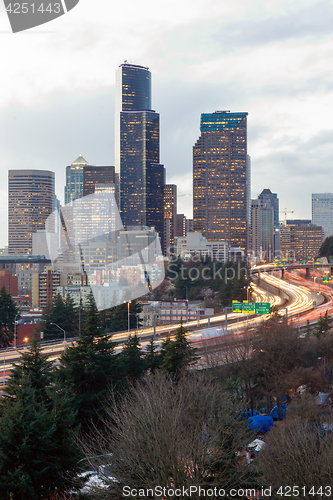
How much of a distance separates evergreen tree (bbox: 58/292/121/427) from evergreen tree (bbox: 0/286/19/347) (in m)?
25.6

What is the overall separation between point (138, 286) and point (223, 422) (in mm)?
69465

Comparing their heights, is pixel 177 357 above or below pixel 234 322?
above

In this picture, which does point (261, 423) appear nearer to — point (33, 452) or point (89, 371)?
point (89, 371)

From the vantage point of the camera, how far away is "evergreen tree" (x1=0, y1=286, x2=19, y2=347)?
151 feet

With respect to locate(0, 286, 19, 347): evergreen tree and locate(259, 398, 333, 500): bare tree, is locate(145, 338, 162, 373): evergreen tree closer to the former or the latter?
locate(259, 398, 333, 500): bare tree

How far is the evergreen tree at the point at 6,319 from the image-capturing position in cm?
4591

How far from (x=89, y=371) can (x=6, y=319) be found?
28.3m

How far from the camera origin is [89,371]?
2178 centimetres

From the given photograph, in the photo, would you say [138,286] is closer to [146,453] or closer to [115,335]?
[115,335]

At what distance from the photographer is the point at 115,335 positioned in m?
44.8
